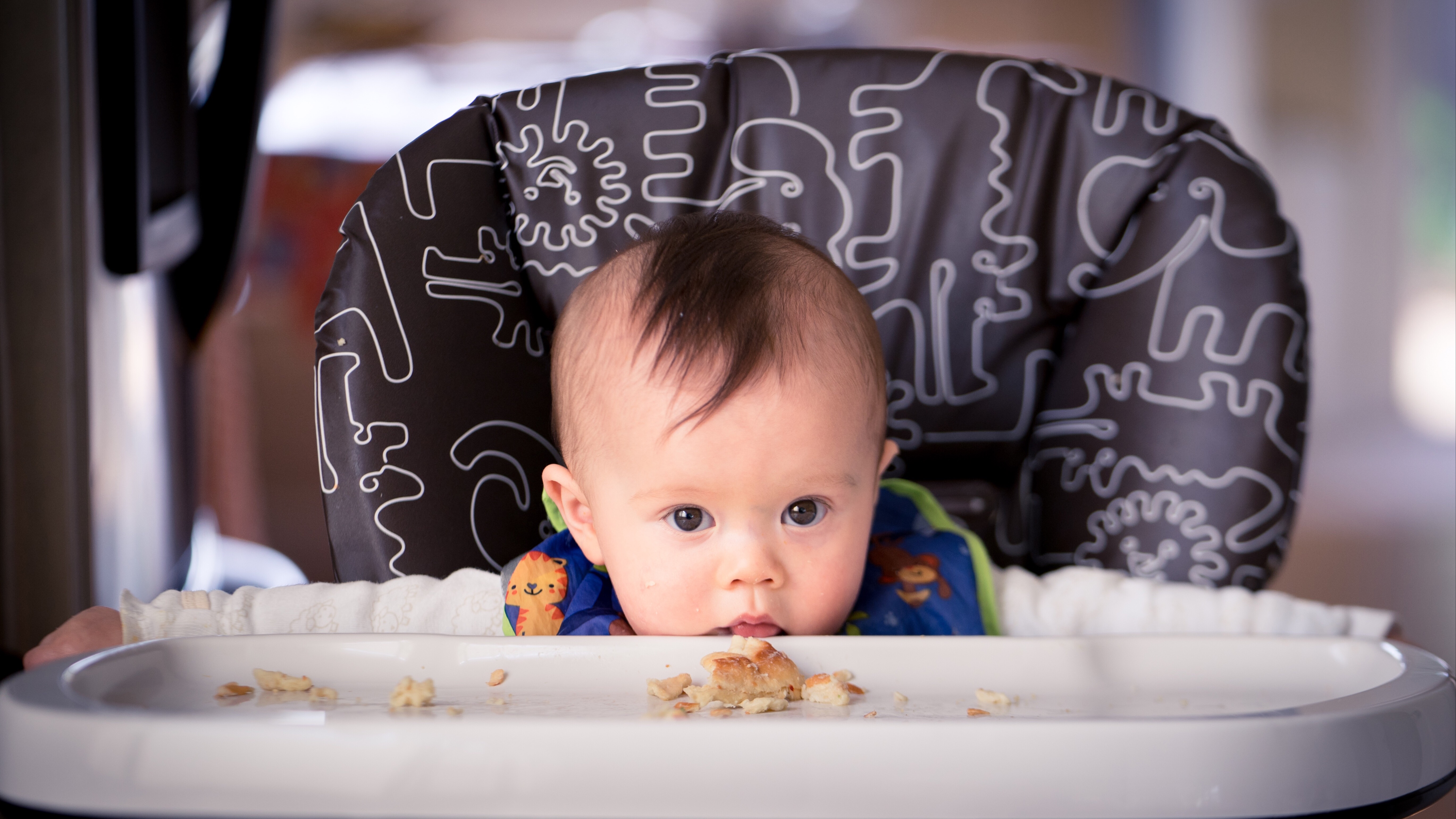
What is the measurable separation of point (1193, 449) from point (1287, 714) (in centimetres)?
48

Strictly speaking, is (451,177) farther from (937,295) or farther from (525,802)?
(525,802)

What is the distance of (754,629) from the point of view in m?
0.67

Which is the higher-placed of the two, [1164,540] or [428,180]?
[428,180]

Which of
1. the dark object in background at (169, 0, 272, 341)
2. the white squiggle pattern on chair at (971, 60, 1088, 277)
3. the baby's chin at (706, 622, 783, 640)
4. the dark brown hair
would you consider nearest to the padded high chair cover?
the white squiggle pattern on chair at (971, 60, 1088, 277)

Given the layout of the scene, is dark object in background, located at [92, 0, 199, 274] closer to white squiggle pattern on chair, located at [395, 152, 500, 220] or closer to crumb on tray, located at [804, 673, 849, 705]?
white squiggle pattern on chair, located at [395, 152, 500, 220]

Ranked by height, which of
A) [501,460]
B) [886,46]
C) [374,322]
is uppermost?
[886,46]

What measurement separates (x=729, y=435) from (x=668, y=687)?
179mm

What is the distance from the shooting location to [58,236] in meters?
1.37

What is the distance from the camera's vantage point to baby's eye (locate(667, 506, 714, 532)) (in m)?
0.67

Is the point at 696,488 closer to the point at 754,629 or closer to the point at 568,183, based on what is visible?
the point at 754,629

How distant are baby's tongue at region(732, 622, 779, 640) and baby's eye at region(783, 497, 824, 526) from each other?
7 centimetres

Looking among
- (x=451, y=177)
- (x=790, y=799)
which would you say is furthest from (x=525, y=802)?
(x=451, y=177)

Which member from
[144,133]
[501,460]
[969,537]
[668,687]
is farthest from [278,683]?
[144,133]

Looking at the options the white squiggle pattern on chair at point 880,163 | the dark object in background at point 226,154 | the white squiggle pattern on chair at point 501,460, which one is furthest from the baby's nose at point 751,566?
the dark object in background at point 226,154
